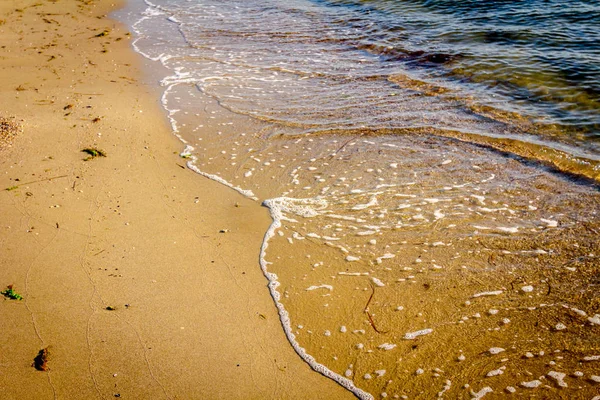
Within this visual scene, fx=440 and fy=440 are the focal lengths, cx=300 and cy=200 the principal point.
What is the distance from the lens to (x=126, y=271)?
414 cm

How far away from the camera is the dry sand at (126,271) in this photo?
10.6ft

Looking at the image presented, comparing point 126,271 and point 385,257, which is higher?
point 126,271

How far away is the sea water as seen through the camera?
3.47m

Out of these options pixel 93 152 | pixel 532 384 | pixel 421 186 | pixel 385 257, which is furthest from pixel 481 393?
pixel 93 152

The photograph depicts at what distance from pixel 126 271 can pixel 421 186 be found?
352 centimetres

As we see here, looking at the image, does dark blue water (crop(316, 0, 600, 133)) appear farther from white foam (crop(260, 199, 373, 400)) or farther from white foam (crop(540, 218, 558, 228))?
white foam (crop(260, 199, 373, 400))

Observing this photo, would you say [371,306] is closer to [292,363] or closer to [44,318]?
[292,363]

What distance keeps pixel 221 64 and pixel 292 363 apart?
8318mm

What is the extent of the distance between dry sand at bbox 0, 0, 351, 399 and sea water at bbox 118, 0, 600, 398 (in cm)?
30

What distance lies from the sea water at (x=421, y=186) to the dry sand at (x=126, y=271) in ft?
0.97

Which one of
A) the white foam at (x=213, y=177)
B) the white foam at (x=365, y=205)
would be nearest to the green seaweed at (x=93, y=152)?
the white foam at (x=213, y=177)

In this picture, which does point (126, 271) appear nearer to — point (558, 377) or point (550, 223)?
point (558, 377)

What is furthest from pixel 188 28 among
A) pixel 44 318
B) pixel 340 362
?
pixel 340 362

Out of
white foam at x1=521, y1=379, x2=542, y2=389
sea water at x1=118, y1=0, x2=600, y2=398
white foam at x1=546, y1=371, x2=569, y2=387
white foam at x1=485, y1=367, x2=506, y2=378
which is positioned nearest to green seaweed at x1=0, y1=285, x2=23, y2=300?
sea water at x1=118, y1=0, x2=600, y2=398
